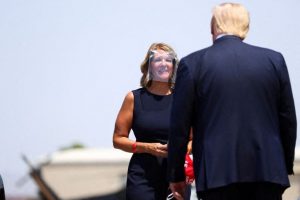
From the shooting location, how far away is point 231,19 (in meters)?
5.18

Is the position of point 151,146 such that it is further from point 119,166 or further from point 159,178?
point 119,166

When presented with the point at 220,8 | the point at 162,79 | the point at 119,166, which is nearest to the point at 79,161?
the point at 119,166

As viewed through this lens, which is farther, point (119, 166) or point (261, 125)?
point (119, 166)

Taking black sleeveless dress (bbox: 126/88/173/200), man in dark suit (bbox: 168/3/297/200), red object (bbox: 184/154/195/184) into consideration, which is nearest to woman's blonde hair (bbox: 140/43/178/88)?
black sleeveless dress (bbox: 126/88/173/200)

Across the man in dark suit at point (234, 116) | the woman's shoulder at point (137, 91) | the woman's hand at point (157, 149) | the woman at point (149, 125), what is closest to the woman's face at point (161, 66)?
the woman at point (149, 125)

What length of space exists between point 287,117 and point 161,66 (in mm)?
1879

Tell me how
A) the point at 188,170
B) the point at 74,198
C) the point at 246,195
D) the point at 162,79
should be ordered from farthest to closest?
1. the point at 74,198
2. the point at 162,79
3. the point at 188,170
4. the point at 246,195

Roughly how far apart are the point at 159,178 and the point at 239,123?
1708 millimetres

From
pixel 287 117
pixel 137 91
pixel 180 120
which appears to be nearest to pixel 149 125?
pixel 137 91

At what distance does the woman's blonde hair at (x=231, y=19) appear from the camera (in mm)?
5172

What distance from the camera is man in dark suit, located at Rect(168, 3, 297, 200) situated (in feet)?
16.3

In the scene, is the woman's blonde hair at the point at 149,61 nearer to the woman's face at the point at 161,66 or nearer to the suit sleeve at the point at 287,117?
the woman's face at the point at 161,66

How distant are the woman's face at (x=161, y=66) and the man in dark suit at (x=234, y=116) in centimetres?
169

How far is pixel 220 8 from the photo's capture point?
17.1 feet
